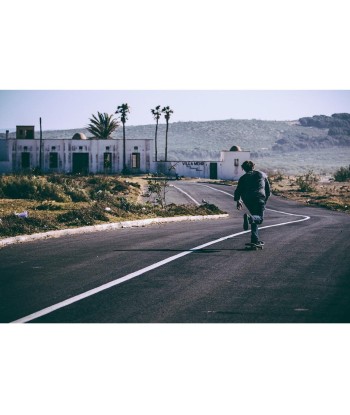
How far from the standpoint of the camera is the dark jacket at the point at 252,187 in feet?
42.9

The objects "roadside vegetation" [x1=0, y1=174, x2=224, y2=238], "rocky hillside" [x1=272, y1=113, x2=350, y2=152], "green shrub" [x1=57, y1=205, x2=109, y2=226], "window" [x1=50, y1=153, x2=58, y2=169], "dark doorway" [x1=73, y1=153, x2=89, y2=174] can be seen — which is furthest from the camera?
"rocky hillside" [x1=272, y1=113, x2=350, y2=152]

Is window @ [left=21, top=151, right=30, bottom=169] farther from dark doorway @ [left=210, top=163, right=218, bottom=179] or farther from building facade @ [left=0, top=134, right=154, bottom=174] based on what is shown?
dark doorway @ [left=210, top=163, right=218, bottom=179]

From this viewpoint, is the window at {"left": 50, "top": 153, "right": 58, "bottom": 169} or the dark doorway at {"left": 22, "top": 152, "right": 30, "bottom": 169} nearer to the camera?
the dark doorway at {"left": 22, "top": 152, "right": 30, "bottom": 169}

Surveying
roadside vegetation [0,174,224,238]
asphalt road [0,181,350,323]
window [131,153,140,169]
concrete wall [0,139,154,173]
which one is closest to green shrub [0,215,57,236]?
roadside vegetation [0,174,224,238]

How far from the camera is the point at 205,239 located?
15.0 meters

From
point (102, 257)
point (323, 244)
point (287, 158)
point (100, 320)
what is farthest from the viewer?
point (287, 158)

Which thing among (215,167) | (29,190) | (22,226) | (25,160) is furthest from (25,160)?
(22,226)

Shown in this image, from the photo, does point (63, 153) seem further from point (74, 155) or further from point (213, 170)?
point (213, 170)

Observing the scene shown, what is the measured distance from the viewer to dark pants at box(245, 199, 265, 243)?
42.5 ft

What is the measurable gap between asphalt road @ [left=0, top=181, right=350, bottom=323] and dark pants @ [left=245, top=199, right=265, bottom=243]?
38cm

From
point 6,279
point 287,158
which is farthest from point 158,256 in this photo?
point 287,158

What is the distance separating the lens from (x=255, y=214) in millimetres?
13078

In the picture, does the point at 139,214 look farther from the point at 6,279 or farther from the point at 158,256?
the point at 6,279

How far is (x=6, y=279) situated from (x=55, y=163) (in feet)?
215
